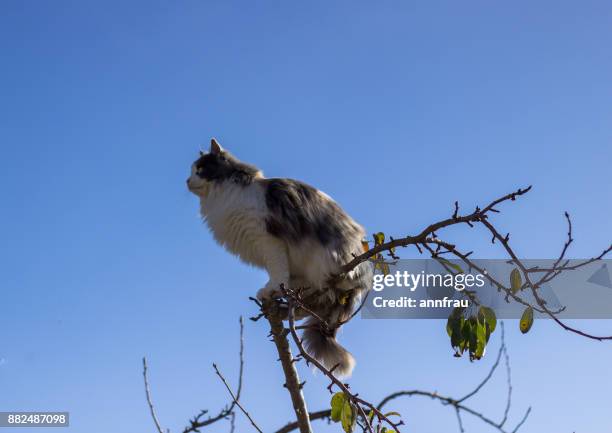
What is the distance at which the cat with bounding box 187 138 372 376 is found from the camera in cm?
567

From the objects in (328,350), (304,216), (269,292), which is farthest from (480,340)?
(304,216)

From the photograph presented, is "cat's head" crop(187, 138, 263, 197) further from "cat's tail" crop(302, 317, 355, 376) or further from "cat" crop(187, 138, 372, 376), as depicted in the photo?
"cat's tail" crop(302, 317, 355, 376)

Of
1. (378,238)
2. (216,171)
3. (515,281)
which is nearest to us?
(515,281)

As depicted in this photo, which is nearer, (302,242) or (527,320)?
(527,320)

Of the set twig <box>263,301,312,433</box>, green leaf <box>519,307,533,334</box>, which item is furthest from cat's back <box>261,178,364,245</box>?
green leaf <box>519,307,533,334</box>

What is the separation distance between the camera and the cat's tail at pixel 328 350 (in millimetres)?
5590

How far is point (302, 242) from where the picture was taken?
19.0 feet

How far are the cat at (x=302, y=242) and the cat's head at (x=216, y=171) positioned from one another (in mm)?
50

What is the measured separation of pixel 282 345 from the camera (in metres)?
4.74

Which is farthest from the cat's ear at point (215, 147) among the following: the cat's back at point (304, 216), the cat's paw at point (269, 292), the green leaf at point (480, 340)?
the green leaf at point (480, 340)

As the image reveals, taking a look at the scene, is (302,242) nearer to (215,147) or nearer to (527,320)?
(215,147)

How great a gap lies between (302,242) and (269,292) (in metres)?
0.44

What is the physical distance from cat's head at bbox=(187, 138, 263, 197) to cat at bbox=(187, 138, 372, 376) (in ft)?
0.16

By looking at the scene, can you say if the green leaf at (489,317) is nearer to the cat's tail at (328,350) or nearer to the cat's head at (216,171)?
the cat's tail at (328,350)
